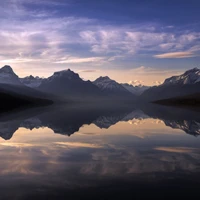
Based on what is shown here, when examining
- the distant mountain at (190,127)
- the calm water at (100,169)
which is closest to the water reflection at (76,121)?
the distant mountain at (190,127)

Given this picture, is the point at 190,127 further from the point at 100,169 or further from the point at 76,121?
the point at 100,169

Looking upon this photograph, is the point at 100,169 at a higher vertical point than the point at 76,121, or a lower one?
lower

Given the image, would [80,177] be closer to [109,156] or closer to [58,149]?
[109,156]

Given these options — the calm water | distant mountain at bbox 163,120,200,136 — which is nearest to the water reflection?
distant mountain at bbox 163,120,200,136

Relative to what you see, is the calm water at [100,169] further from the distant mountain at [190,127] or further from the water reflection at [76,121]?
the water reflection at [76,121]

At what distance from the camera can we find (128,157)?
28.1m

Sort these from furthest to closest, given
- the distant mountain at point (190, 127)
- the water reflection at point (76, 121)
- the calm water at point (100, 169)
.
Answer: the water reflection at point (76, 121)
the distant mountain at point (190, 127)
the calm water at point (100, 169)

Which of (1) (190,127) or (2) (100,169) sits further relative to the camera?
(1) (190,127)

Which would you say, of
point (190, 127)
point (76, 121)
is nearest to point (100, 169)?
point (190, 127)

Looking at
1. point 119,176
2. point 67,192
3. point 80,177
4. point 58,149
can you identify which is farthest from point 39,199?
point 58,149

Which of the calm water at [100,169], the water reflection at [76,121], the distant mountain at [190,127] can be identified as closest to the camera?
the calm water at [100,169]

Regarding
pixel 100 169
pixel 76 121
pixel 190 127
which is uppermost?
pixel 76 121

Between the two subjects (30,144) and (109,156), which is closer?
(109,156)

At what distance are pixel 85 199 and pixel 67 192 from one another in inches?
61.8
